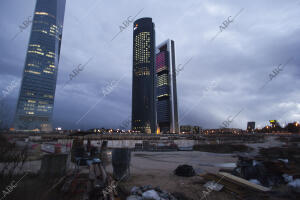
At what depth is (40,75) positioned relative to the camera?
112750 millimetres

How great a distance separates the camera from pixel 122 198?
600 centimetres

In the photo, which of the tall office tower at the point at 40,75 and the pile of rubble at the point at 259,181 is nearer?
the pile of rubble at the point at 259,181

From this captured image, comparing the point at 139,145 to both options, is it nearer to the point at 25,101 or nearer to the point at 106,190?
the point at 106,190

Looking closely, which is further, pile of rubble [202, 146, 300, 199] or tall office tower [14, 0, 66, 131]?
tall office tower [14, 0, 66, 131]

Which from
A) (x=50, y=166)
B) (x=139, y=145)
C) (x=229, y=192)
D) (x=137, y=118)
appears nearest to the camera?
(x=229, y=192)

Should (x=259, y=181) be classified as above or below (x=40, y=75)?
below

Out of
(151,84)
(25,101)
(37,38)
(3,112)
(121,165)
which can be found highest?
(37,38)

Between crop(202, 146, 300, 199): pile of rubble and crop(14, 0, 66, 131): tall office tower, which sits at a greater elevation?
crop(14, 0, 66, 131): tall office tower

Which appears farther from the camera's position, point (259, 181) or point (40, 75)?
point (40, 75)

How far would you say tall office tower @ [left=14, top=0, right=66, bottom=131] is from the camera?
106 meters

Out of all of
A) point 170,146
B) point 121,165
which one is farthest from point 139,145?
point 121,165

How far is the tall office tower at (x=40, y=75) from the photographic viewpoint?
4188 inches

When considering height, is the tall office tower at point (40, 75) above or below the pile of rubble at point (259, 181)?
above

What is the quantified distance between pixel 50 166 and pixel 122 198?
14.6ft
